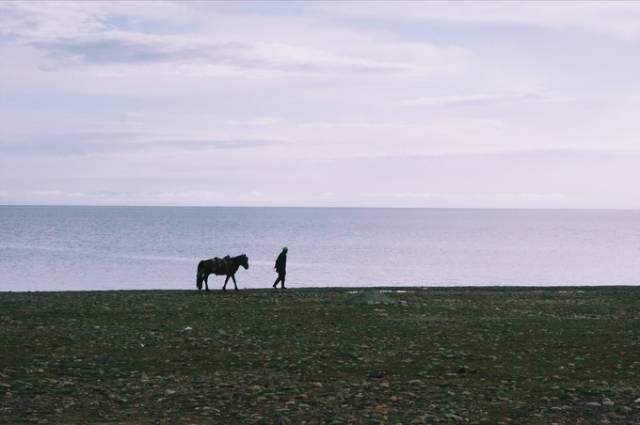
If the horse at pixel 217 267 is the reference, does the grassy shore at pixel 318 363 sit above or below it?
below

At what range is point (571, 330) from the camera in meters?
23.3

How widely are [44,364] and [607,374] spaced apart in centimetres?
1242

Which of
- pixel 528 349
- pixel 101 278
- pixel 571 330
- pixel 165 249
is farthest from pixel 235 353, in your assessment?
pixel 165 249

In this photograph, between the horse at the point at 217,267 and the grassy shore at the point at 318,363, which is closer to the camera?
the grassy shore at the point at 318,363

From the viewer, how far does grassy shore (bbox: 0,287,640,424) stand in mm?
13578

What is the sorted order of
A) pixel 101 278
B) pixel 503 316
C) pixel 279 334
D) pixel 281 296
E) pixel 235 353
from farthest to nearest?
1. pixel 101 278
2. pixel 281 296
3. pixel 503 316
4. pixel 279 334
5. pixel 235 353

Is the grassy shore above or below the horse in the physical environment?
below

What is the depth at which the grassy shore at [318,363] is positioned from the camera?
13.6 meters

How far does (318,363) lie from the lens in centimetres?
1759

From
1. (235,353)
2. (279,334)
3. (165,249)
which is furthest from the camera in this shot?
(165,249)

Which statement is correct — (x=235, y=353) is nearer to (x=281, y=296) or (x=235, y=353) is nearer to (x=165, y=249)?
(x=281, y=296)

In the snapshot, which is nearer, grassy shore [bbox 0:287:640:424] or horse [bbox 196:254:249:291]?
grassy shore [bbox 0:287:640:424]

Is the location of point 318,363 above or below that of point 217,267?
below

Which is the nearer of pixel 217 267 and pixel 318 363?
pixel 318 363
